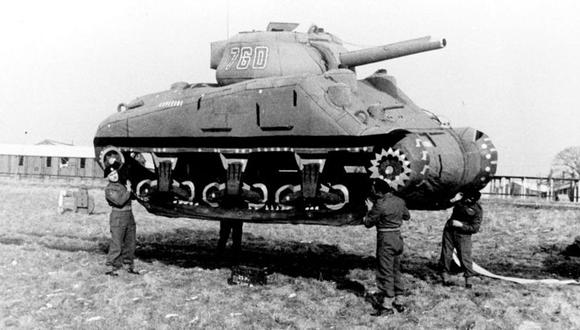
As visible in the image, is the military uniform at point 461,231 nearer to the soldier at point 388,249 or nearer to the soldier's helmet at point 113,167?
the soldier at point 388,249

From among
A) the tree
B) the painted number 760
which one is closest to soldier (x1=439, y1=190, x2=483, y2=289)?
the painted number 760

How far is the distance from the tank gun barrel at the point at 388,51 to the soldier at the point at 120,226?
4434 mm

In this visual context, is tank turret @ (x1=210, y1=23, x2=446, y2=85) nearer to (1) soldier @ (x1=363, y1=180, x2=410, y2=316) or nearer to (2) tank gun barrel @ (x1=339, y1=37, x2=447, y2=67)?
(2) tank gun barrel @ (x1=339, y1=37, x2=447, y2=67)

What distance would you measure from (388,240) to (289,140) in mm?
2394

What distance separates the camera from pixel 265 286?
9.80 m

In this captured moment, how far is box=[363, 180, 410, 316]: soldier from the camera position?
8.37 meters

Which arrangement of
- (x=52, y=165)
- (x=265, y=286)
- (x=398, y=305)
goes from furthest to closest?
(x=52, y=165) < (x=265, y=286) < (x=398, y=305)

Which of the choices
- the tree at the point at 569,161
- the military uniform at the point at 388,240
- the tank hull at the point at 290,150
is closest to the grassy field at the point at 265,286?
the military uniform at the point at 388,240

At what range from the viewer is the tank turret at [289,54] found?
38.1 feet

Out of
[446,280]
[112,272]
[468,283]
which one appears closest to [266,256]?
[112,272]

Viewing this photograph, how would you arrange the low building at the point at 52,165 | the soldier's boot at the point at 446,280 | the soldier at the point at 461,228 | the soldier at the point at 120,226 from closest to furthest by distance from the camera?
the soldier's boot at the point at 446,280, the soldier at the point at 461,228, the soldier at the point at 120,226, the low building at the point at 52,165

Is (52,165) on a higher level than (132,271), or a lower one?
lower

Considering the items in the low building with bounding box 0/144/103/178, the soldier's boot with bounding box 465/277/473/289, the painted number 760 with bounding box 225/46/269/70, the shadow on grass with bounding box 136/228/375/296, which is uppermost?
the painted number 760 with bounding box 225/46/269/70

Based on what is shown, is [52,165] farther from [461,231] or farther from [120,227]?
[461,231]
